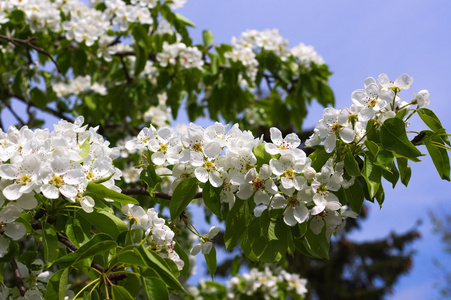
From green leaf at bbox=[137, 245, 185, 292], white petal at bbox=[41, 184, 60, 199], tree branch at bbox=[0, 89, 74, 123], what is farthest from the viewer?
tree branch at bbox=[0, 89, 74, 123]

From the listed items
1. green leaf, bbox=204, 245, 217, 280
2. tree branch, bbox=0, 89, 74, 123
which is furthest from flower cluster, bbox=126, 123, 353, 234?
tree branch, bbox=0, 89, 74, 123

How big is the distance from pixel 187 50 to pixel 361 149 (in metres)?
2.39

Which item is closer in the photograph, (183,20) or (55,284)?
(55,284)

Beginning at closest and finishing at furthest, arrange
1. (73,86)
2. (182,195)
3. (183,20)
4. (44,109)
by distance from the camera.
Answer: (182,195)
(183,20)
(44,109)
(73,86)

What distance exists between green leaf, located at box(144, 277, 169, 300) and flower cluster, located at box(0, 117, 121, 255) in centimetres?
31

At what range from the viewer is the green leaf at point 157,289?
4.36 feet

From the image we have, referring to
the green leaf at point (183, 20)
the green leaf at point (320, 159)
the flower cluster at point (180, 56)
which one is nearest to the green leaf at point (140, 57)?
the flower cluster at point (180, 56)

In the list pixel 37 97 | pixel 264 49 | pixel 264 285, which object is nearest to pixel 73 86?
pixel 37 97

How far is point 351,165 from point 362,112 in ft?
0.58

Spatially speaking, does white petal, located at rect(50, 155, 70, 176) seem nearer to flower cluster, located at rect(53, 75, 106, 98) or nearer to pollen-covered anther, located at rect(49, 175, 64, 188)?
pollen-covered anther, located at rect(49, 175, 64, 188)

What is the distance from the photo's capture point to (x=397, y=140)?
1441mm

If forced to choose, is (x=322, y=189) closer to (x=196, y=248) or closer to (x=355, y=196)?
(x=355, y=196)

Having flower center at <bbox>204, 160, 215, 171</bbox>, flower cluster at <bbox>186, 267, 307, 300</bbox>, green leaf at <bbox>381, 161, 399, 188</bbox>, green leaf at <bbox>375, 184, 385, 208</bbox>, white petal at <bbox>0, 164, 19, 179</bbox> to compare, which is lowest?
flower cluster at <bbox>186, 267, 307, 300</bbox>

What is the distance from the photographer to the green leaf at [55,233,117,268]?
131cm
